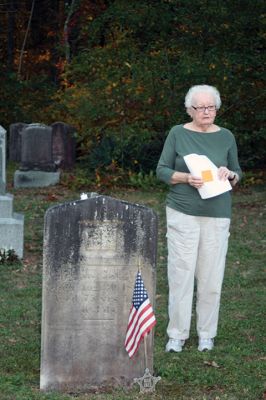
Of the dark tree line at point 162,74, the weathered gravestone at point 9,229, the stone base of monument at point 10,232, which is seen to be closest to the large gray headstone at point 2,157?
the weathered gravestone at point 9,229

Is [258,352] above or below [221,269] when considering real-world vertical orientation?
below

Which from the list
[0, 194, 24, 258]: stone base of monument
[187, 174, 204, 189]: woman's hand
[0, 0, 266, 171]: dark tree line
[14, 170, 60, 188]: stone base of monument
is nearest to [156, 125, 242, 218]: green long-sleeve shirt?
[187, 174, 204, 189]: woman's hand

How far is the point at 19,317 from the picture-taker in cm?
880

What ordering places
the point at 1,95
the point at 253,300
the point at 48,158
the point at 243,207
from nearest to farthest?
the point at 253,300 < the point at 243,207 < the point at 48,158 < the point at 1,95

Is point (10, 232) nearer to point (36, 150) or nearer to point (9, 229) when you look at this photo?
point (9, 229)

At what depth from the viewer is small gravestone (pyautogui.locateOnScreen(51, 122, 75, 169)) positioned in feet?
67.3

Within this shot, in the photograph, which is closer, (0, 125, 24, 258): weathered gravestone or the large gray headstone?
(0, 125, 24, 258): weathered gravestone

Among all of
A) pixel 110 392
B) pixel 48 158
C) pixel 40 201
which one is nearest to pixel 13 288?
pixel 110 392

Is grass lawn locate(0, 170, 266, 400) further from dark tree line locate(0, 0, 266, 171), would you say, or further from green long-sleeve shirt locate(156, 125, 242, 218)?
dark tree line locate(0, 0, 266, 171)

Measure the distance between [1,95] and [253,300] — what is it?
57.0 ft

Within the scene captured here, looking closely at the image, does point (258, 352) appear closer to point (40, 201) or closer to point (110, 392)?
point (110, 392)

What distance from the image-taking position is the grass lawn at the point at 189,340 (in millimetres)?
6551

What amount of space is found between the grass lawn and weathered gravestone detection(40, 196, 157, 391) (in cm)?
19

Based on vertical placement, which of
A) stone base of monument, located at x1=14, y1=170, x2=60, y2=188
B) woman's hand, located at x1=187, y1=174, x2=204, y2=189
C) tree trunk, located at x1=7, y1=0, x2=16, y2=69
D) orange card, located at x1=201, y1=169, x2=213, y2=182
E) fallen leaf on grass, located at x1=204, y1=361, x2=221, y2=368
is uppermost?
tree trunk, located at x1=7, y1=0, x2=16, y2=69
